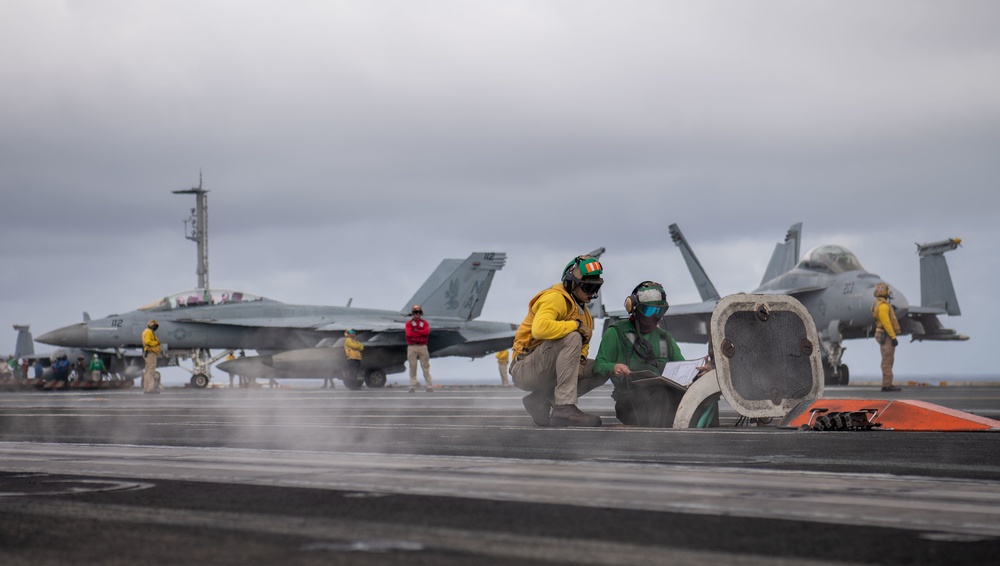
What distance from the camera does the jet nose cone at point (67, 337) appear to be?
3466 cm

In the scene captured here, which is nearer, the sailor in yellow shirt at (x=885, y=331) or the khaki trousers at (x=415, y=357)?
the sailor in yellow shirt at (x=885, y=331)

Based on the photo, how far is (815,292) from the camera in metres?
28.8

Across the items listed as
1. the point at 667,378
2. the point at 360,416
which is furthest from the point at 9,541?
the point at 360,416

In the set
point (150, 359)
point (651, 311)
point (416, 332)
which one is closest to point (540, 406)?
point (651, 311)

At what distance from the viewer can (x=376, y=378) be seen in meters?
34.9

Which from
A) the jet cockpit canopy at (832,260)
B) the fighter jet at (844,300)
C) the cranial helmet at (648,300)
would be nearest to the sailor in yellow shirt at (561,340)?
the cranial helmet at (648,300)

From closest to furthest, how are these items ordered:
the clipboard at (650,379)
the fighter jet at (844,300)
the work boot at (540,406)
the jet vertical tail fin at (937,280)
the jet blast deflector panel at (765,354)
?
the jet blast deflector panel at (765,354) → the clipboard at (650,379) → the work boot at (540,406) → the fighter jet at (844,300) → the jet vertical tail fin at (937,280)

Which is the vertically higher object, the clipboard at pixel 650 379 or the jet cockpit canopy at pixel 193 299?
the jet cockpit canopy at pixel 193 299

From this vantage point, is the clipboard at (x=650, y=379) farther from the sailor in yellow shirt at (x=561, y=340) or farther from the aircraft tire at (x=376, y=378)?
→ the aircraft tire at (x=376, y=378)

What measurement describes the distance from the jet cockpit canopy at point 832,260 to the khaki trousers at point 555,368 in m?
20.6

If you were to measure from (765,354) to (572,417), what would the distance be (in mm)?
1759

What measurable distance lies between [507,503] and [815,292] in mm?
25826

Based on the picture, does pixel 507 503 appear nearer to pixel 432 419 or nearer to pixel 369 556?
pixel 369 556

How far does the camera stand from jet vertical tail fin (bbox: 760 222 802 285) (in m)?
39.5
